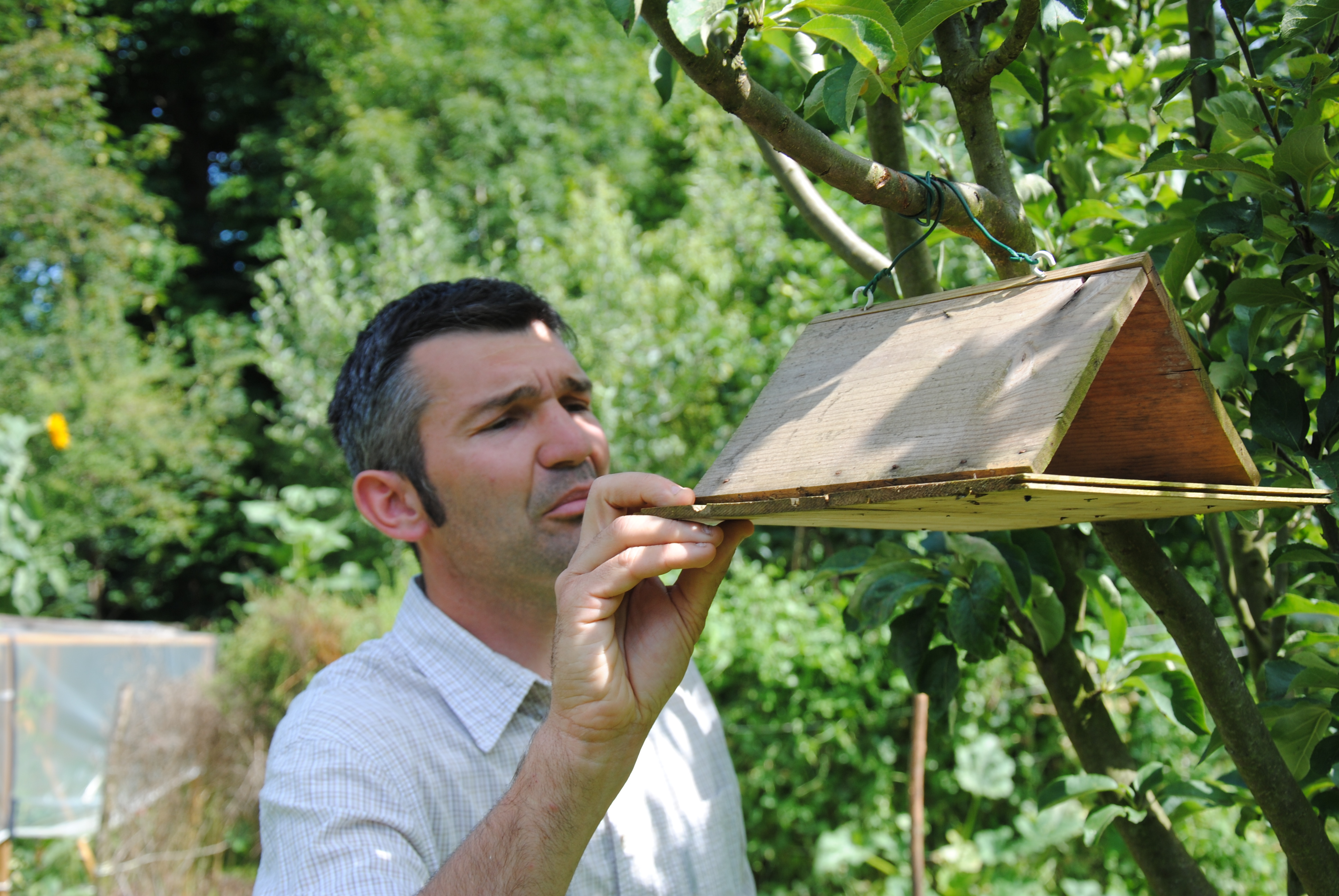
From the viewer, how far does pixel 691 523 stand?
109 cm

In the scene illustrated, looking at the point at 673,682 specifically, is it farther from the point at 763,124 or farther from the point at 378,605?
the point at 378,605

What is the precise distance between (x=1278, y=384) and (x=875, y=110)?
0.68m

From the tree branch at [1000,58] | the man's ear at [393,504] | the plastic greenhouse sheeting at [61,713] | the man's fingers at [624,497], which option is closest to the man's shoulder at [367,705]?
the man's ear at [393,504]

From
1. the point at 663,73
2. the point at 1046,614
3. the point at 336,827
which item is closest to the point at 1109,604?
the point at 1046,614

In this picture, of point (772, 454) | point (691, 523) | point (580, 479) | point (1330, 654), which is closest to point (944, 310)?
point (772, 454)

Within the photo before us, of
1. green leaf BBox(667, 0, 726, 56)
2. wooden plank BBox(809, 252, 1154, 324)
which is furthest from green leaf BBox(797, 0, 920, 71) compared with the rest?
wooden plank BBox(809, 252, 1154, 324)

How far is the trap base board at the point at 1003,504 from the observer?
0.83 m

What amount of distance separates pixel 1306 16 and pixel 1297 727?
923 millimetres

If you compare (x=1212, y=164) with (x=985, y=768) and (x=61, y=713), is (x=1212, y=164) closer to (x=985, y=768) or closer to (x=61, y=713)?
(x=985, y=768)

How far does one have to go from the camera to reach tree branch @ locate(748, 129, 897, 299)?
1.61 m

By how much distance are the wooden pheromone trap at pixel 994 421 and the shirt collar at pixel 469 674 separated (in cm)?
67

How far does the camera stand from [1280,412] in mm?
1213

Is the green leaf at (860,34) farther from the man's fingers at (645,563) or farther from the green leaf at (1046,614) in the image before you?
the green leaf at (1046,614)

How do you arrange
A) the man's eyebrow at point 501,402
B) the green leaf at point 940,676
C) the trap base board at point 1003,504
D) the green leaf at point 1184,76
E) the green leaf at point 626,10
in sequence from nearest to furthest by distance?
the trap base board at point 1003,504
the green leaf at point 626,10
the green leaf at point 1184,76
the green leaf at point 940,676
the man's eyebrow at point 501,402
